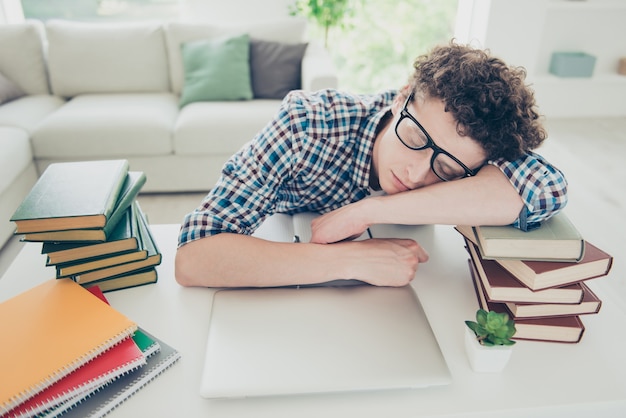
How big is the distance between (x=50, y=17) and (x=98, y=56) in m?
1.18

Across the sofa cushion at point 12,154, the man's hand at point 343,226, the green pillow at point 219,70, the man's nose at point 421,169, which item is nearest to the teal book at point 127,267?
the man's hand at point 343,226

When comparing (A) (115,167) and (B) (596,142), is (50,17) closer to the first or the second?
(A) (115,167)

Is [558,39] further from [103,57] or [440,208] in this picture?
[440,208]

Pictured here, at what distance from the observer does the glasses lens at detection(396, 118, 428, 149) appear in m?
0.97

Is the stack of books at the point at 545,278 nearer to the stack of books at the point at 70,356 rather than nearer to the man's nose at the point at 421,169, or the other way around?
the man's nose at the point at 421,169

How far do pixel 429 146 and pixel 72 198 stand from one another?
0.72 m

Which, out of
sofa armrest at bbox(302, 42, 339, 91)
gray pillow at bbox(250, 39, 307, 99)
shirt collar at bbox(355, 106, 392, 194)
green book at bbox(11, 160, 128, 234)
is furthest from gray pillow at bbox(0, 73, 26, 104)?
shirt collar at bbox(355, 106, 392, 194)

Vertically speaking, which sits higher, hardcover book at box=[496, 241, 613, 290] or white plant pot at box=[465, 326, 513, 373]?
hardcover book at box=[496, 241, 613, 290]

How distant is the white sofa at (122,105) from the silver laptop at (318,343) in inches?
66.5

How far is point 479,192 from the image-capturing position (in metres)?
0.91

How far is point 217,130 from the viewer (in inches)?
95.0

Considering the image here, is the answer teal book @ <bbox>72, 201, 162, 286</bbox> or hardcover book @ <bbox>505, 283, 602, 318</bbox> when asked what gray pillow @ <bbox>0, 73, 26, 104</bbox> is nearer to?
teal book @ <bbox>72, 201, 162, 286</bbox>

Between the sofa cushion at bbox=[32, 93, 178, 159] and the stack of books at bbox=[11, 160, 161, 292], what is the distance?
4.80ft

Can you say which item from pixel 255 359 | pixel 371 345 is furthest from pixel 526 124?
pixel 255 359
